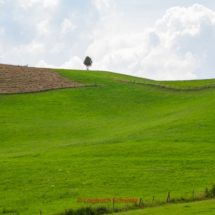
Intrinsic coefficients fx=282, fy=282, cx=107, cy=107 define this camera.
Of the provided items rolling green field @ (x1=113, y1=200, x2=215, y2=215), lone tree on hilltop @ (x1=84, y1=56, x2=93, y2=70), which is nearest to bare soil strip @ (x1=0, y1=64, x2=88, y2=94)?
lone tree on hilltop @ (x1=84, y1=56, x2=93, y2=70)

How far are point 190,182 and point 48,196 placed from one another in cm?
1417

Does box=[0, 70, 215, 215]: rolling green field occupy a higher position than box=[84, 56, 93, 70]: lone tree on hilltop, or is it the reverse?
box=[84, 56, 93, 70]: lone tree on hilltop

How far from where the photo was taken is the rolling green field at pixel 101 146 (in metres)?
27.3

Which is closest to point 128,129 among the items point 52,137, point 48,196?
point 52,137

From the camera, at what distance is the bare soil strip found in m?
78.4

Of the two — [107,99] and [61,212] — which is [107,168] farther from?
[107,99]

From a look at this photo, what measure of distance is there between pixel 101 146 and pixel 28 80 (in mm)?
Answer: 51277

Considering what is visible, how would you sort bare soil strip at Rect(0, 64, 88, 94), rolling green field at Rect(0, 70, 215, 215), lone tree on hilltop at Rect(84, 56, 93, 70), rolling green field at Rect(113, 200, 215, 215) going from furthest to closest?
lone tree on hilltop at Rect(84, 56, 93, 70) → bare soil strip at Rect(0, 64, 88, 94) → rolling green field at Rect(0, 70, 215, 215) → rolling green field at Rect(113, 200, 215, 215)

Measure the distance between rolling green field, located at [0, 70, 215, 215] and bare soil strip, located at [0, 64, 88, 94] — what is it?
3905 mm

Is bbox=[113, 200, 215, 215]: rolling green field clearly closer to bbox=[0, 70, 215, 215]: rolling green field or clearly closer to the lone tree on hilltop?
bbox=[0, 70, 215, 215]: rolling green field

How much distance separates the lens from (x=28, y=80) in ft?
280

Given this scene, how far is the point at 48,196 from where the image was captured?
26.2 meters

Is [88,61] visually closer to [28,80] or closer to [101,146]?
[28,80]

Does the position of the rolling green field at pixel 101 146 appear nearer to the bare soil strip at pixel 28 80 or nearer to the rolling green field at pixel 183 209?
the rolling green field at pixel 183 209
